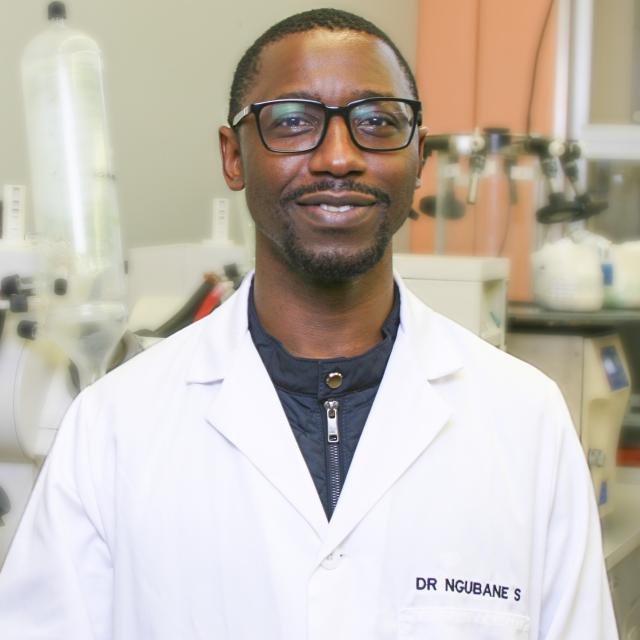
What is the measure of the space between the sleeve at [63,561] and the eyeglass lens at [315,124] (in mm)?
325

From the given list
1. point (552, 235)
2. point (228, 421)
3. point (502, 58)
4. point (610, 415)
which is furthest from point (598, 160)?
point (228, 421)

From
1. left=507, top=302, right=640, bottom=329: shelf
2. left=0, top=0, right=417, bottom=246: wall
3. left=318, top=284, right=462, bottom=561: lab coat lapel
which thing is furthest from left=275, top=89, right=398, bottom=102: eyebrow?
left=507, top=302, right=640, bottom=329: shelf

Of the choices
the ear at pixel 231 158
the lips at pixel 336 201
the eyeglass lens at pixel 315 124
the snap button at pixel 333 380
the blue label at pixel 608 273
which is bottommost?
the blue label at pixel 608 273

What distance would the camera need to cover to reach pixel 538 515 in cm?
86

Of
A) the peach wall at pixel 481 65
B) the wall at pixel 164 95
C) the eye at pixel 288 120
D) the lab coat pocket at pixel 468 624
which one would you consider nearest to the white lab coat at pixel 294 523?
the lab coat pocket at pixel 468 624

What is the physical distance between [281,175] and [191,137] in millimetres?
1147

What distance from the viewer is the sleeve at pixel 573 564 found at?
0.86 m

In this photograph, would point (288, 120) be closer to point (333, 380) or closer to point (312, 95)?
point (312, 95)

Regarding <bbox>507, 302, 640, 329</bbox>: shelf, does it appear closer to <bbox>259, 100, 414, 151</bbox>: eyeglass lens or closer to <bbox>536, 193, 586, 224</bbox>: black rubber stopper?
<bbox>536, 193, 586, 224</bbox>: black rubber stopper

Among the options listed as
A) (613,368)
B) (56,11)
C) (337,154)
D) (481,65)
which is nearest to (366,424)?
(337,154)

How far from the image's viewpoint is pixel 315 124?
33.3 inches

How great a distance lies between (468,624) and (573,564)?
0.12 meters

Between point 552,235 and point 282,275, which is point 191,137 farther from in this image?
point 282,275

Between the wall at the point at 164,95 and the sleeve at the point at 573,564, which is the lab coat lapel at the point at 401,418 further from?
the wall at the point at 164,95
